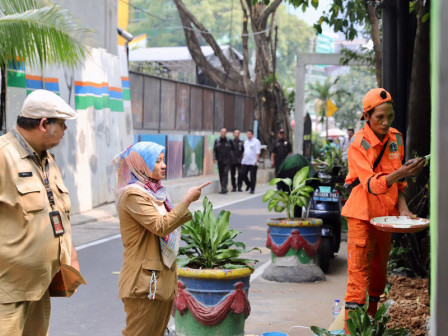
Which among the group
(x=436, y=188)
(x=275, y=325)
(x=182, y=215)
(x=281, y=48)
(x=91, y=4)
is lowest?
(x=275, y=325)

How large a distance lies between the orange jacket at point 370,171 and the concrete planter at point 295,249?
347 cm

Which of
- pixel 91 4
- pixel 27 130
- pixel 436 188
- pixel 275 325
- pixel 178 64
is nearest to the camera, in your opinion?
pixel 436 188

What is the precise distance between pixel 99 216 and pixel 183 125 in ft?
33.6

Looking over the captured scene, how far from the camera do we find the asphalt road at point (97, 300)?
6609 millimetres

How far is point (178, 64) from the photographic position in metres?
40.8

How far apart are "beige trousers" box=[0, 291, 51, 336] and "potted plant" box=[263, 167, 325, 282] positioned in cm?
484

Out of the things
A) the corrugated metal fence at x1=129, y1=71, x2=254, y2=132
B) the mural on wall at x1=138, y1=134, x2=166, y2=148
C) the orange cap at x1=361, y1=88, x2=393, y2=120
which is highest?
the corrugated metal fence at x1=129, y1=71, x2=254, y2=132

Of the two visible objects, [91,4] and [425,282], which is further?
[91,4]

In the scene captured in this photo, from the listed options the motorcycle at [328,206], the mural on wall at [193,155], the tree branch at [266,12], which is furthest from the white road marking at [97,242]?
the tree branch at [266,12]

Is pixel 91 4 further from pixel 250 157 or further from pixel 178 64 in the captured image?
pixel 178 64

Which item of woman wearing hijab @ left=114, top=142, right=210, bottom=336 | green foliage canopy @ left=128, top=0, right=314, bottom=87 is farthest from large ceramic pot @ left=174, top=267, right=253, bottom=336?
green foliage canopy @ left=128, top=0, right=314, bottom=87

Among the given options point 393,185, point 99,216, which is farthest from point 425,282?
point 99,216

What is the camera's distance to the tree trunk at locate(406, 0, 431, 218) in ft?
22.5

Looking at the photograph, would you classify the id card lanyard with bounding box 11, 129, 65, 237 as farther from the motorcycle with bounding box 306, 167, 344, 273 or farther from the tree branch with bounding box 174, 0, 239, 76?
the tree branch with bounding box 174, 0, 239, 76
